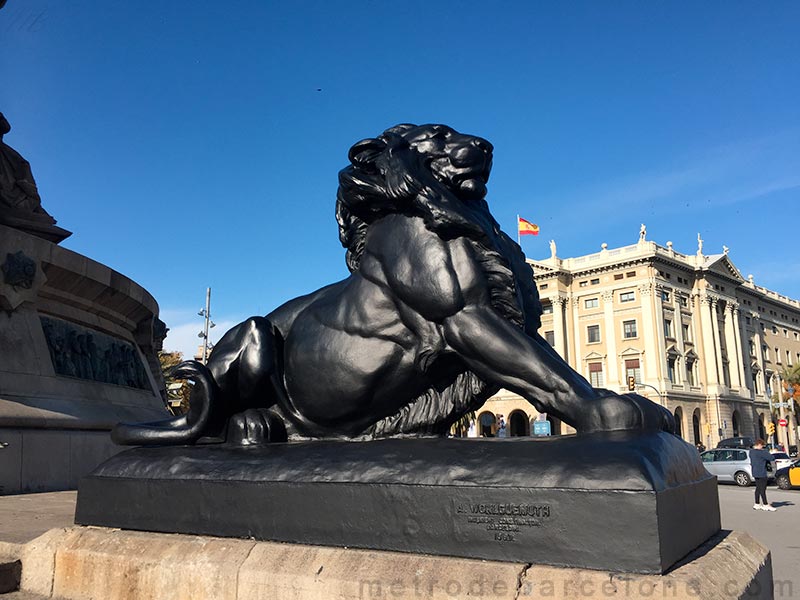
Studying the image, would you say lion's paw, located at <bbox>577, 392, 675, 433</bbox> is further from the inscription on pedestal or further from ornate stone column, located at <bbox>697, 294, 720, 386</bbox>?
ornate stone column, located at <bbox>697, 294, 720, 386</bbox>

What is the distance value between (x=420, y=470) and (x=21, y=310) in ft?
27.6

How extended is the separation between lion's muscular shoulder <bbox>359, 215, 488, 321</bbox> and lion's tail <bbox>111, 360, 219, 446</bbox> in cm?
88

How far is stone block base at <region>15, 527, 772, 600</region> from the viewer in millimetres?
1781

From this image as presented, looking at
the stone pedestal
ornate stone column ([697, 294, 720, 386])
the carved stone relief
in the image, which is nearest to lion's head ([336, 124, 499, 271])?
the stone pedestal

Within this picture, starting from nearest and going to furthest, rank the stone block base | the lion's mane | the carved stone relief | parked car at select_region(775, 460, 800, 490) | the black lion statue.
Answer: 1. the stone block base
2. the black lion statue
3. the lion's mane
4. the carved stone relief
5. parked car at select_region(775, 460, 800, 490)

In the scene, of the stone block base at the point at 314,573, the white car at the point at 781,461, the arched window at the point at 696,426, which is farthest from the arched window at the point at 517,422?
the stone block base at the point at 314,573

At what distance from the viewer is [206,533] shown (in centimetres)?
254

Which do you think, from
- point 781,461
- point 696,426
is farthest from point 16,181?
point 696,426

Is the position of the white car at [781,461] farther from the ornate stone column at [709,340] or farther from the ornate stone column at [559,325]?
the ornate stone column at [709,340]

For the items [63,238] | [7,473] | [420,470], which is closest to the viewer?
[420,470]

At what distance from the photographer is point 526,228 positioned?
54.1m

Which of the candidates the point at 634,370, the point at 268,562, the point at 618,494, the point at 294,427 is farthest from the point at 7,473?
the point at 634,370

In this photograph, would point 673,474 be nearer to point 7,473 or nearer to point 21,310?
point 7,473

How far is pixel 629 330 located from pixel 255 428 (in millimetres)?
61653
